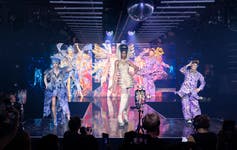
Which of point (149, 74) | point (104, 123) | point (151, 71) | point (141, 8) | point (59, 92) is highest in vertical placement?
point (141, 8)

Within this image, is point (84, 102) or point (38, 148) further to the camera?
point (84, 102)

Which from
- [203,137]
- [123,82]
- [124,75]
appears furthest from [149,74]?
[203,137]

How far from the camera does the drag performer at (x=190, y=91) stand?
1023 cm

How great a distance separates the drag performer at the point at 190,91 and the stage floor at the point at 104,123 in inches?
19.8

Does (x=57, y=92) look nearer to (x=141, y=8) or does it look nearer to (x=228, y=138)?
(x=141, y=8)

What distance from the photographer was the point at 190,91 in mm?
10359

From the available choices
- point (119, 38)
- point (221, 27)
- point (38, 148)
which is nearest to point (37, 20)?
point (119, 38)

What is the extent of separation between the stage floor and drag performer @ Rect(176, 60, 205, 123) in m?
0.50

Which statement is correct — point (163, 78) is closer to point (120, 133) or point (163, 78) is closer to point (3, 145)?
point (120, 133)

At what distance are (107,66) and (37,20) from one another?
2981 mm

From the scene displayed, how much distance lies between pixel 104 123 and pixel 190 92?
2.94 meters

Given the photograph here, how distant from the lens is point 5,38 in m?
10.8

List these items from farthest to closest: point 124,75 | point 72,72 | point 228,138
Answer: point 72,72 → point 124,75 → point 228,138

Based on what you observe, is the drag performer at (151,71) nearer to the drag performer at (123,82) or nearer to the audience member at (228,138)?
the drag performer at (123,82)
